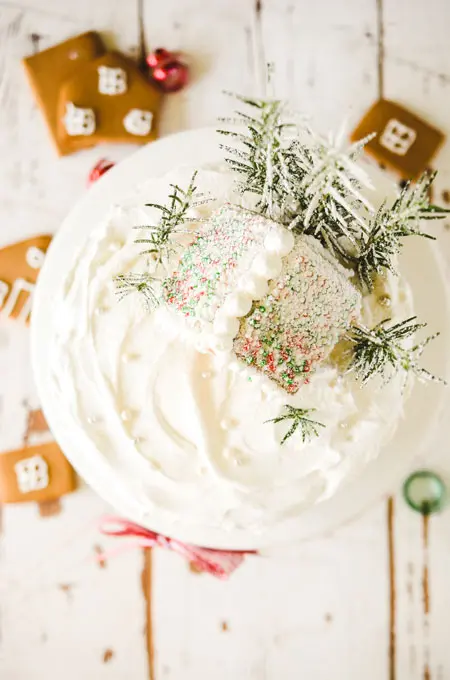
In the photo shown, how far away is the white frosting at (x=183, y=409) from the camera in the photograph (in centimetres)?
82

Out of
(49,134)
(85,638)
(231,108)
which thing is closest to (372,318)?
(231,108)

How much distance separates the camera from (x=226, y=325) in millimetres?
650

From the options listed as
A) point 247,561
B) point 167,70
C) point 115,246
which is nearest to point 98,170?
point 167,70

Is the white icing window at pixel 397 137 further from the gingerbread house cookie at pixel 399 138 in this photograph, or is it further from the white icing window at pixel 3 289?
the white icing window at pixel 3 289

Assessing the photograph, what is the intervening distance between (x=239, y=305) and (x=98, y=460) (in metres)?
0.38

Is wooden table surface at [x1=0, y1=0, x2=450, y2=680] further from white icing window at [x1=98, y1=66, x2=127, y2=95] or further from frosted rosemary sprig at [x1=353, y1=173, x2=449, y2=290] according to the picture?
frosted rosemary sprig at [x1=353, y1=173, x2=449, y2=290]

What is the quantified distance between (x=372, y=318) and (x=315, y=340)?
15 centimetres

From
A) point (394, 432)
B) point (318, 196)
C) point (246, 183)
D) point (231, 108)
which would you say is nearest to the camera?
point (318, 196)

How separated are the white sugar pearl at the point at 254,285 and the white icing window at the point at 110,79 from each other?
2.36 feet

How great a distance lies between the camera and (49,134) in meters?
1.26

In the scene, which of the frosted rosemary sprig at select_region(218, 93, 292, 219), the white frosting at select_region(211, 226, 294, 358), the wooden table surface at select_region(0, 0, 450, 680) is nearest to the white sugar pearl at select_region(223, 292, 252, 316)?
the white frosting at select_region(211, 226, 294, 358)

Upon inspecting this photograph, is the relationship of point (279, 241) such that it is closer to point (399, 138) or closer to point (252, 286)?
point (252, 286)

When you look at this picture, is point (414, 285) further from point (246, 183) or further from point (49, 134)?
point (49, 134)

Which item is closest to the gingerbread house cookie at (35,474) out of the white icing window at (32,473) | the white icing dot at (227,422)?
the white icing window at (32,473)
